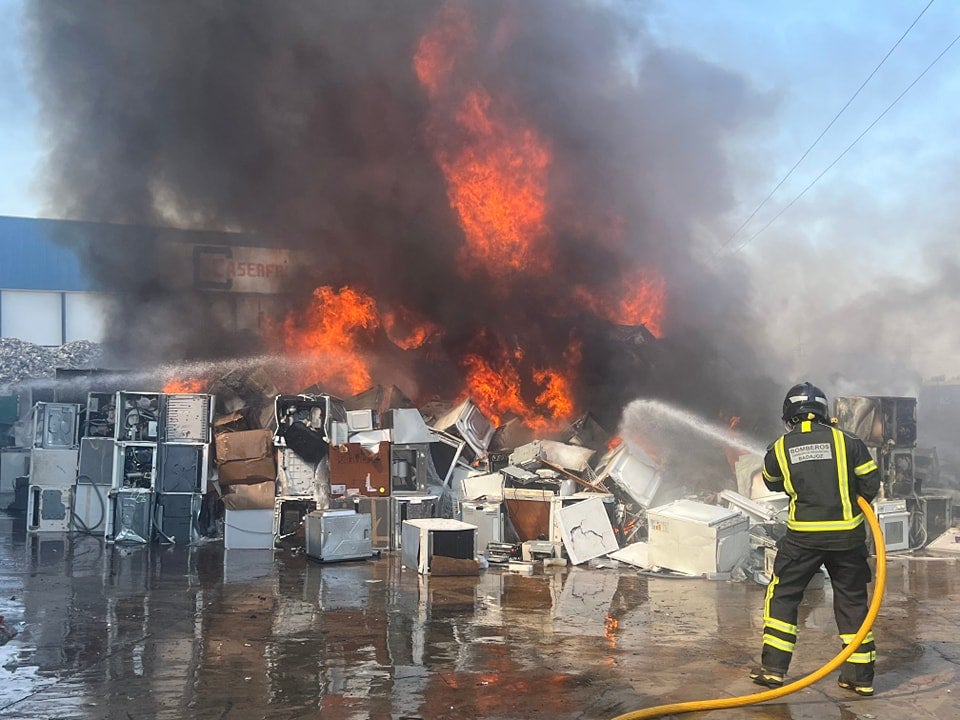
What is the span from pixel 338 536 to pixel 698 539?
4.89m

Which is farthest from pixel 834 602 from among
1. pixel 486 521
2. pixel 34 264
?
pixel 34 264

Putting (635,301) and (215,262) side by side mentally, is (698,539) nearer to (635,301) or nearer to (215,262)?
(635,301)

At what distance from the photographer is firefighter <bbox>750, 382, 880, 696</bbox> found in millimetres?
5957

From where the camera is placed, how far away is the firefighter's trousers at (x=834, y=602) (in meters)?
5.95

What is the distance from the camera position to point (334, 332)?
2058 centimetres

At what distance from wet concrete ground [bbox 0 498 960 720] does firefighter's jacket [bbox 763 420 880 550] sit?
1089 millimetres

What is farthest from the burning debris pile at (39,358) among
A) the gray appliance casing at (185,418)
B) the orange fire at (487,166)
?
the gray appliance casing at (185,418)

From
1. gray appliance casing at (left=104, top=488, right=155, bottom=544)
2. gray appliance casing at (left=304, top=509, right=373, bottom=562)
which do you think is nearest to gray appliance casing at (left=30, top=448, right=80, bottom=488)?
gray appliance casing at (left=104, top=488, right=155, bottom=544)

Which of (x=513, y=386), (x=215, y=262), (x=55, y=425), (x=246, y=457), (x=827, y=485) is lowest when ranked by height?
(x=246, y=457)

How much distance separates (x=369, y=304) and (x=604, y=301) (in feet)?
19.2

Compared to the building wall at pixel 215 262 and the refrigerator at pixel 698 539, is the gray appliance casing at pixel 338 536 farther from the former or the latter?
the building wall at pixel 215 262

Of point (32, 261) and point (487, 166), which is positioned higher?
point (32, 261)

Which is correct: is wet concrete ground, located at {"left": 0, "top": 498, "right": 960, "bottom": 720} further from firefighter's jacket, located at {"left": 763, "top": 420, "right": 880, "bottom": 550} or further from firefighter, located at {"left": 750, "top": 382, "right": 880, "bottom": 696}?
firefighter's jacket, located at {"left": 763, "top": 420, "right": 880, "bottom": 550}

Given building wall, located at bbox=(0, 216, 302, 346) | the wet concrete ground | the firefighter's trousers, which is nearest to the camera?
the wet concrete ground
